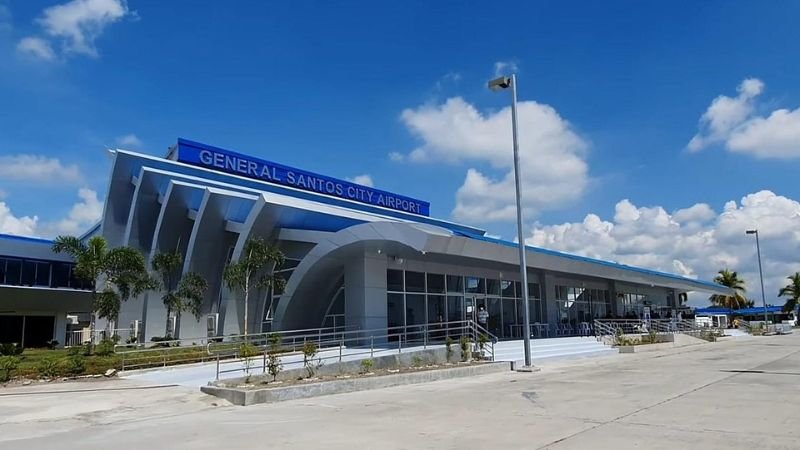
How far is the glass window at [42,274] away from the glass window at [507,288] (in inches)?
1293

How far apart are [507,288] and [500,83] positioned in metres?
17.5

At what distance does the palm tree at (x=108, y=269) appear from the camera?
32.5 metres

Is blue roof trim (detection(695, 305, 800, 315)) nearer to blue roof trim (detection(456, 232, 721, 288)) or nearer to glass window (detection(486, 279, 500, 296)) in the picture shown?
blue roof trim (detection(456, 232, 721, 288))

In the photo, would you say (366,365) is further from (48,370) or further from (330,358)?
(48,370)

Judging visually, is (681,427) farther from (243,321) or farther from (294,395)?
(243,321)

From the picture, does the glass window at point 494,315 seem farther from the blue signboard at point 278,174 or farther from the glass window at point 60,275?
the glass window at point 60,275

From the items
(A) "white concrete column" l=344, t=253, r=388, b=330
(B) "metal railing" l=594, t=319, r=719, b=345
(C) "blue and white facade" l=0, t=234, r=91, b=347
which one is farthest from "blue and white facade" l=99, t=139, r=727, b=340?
(C) "blue and white facade" l=0, t=234, r=91, b=347

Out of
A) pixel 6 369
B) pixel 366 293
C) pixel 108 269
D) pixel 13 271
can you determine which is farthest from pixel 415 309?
pixel 13 271

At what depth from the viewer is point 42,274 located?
44219mm

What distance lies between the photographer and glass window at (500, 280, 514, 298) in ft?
114

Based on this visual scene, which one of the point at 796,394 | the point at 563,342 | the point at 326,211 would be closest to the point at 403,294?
the point at 326,211

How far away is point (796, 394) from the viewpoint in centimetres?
1249

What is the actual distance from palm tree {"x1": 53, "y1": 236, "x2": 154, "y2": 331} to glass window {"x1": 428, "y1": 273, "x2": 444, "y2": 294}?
16227 millimetres

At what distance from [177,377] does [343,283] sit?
1171cm
